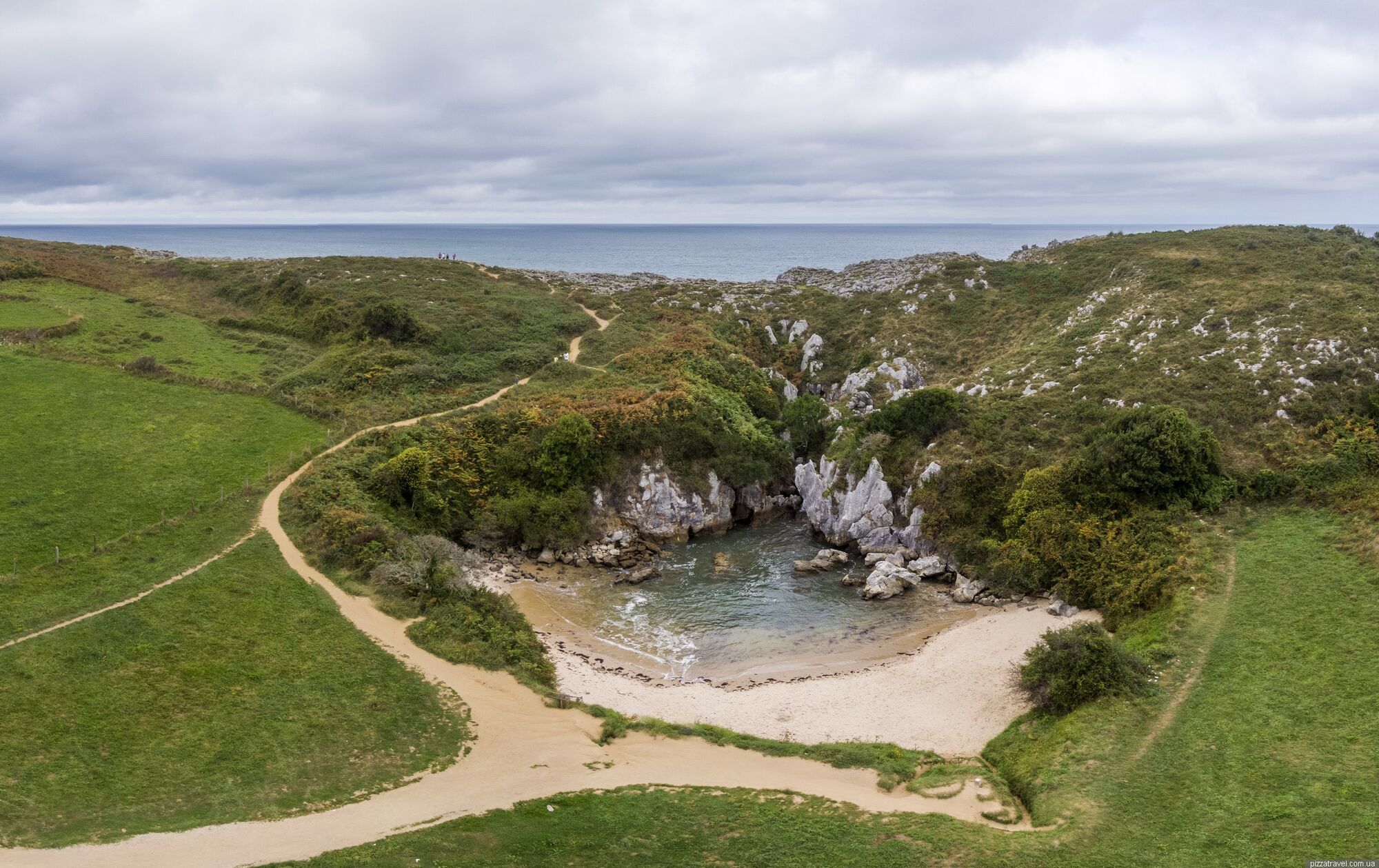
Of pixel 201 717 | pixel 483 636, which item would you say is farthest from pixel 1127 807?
pixel 201 717

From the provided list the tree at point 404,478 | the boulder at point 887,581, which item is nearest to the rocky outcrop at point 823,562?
the boulder at point 887,581

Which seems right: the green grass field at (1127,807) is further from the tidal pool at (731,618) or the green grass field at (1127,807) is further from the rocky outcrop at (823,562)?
the rocky outcrop at (823,562)

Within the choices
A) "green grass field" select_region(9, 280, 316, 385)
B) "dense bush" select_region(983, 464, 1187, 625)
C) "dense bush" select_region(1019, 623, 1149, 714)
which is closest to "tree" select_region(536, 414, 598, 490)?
"dense bush" select_region(983, 464, 1187, 625)

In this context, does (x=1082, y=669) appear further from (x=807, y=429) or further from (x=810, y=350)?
(x=810, y=350)

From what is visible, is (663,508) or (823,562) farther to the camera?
(663,508)

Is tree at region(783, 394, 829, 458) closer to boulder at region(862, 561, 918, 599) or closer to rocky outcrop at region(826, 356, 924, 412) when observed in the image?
rocky outcrop at region(826, 356, 924, 412)

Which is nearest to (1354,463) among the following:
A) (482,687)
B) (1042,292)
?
(1042,292)
